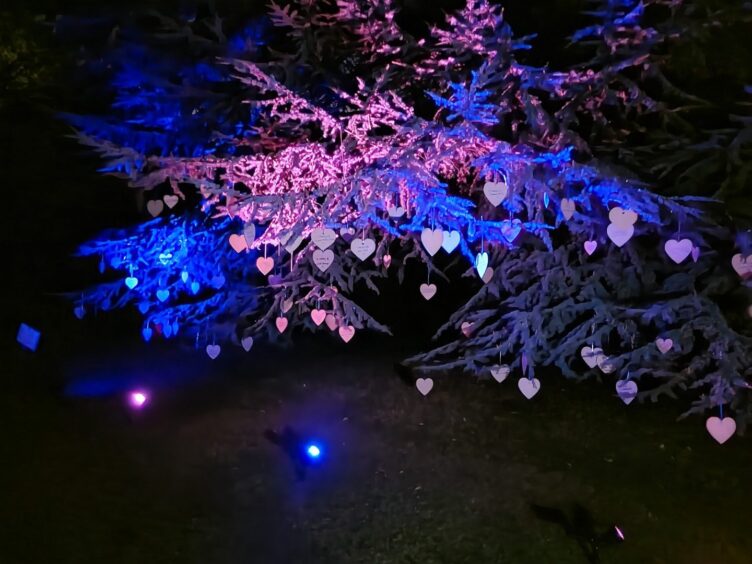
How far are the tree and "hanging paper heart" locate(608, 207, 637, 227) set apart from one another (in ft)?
0.04

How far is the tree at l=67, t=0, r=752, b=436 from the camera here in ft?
14.8

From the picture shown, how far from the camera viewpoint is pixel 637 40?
446cm

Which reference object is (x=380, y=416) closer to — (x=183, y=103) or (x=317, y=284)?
(x=317, y=284)

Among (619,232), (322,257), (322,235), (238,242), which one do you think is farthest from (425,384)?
(619,232)

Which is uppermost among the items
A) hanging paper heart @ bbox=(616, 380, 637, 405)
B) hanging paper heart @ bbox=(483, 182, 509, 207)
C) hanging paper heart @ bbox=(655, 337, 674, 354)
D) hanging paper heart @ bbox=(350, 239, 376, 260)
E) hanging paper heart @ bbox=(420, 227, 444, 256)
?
hanging paper heart @ bbox=(483, 182, 509, 207)

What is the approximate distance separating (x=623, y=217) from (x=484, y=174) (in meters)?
0.99

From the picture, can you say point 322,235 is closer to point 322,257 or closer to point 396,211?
point 322,257

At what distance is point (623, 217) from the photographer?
4371mm

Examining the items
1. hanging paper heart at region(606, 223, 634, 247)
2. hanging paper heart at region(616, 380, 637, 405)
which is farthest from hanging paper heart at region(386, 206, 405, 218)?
hanging paper heart at region(616, 380, 637, 405)

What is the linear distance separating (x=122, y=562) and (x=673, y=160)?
13.6 ft

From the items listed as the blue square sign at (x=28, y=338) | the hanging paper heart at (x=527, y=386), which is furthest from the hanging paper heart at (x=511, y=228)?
the blue square sign at (x=28, y=338)

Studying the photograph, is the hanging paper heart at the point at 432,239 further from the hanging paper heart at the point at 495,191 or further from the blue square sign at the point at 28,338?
the blue square sign at the point at 28,338

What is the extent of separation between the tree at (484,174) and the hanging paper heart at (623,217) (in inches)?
0.5

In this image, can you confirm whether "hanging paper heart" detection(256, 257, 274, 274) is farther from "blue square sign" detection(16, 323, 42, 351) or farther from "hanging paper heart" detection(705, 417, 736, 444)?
"hanging paper heart" detection(705, 417, 736, 444)
